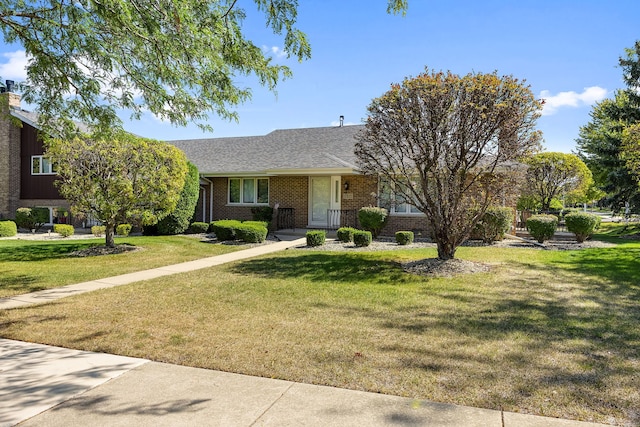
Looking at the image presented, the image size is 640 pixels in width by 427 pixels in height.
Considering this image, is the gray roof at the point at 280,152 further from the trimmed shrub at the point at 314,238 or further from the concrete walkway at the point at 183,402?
the concrete walkway at the point at 183,402

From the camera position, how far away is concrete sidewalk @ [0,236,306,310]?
270 inches

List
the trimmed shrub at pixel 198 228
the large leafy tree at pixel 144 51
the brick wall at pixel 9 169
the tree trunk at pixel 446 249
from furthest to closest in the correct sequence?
the brick wall at pixel 9 169 < the trimmed shrub at pixel 198 228 < the tree trunk at pixel 446 249 < the large leafy tree at pixel 144 51

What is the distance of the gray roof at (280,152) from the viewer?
1808cm

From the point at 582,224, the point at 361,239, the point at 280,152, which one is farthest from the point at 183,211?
the point at 582,224

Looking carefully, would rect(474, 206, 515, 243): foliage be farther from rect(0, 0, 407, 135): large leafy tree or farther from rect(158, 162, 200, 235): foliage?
rect(158, 162, 200, 235): foliage

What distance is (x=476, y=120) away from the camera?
347 inches

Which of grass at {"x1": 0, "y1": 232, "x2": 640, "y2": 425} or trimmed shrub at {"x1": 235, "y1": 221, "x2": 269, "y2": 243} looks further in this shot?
trimmed shrub at {"x1": 235, "y1": 221, "x2": 269, "y2": 243}

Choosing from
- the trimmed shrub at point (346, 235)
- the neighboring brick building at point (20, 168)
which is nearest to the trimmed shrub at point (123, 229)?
the neighboring brick building at point (20, 168)

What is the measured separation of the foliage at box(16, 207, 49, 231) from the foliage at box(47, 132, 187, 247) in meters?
10.6

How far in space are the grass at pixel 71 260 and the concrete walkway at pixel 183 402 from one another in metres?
4.51

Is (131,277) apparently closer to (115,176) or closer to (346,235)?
(115,176)

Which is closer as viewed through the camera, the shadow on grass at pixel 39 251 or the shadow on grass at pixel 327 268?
the shadow on grass at pixel 327 268

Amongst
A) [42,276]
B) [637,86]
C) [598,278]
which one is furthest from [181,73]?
[637,86]

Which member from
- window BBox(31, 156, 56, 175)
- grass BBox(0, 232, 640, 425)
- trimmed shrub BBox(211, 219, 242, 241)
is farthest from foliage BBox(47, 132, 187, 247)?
window BBox(31, 156, 56, 175)
